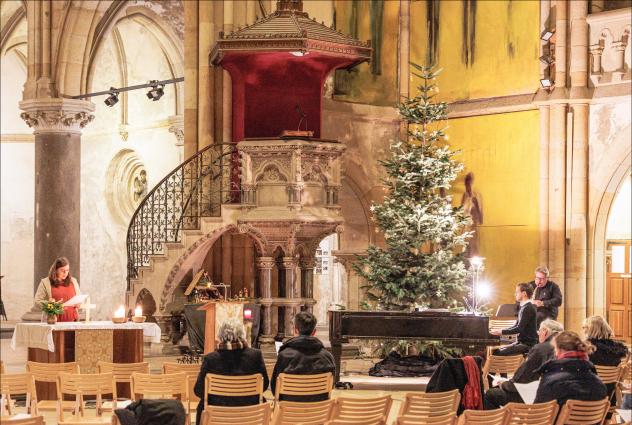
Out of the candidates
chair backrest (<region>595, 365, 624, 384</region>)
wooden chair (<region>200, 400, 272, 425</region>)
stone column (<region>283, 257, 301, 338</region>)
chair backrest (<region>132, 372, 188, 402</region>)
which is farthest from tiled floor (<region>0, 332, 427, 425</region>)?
wooden chair (<region>200, 400, 272, 425</region>)

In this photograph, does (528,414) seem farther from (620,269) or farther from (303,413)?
(620,269)

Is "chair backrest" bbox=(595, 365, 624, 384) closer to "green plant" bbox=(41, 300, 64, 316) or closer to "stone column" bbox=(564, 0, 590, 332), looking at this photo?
"green plant" bbox=(41, 300, 64, 316)

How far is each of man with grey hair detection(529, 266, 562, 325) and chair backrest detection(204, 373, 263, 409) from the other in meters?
5.93

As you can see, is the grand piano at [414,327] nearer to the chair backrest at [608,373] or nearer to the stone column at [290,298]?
the stone column at [290,298]

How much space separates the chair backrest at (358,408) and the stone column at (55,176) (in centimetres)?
1217

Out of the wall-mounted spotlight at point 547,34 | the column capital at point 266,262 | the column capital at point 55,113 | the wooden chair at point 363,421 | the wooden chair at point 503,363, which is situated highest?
the wall-mounted spotlight at point 547,34

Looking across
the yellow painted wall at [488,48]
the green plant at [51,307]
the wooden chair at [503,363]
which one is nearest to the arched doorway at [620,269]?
the yellow painted wall at [488,48]

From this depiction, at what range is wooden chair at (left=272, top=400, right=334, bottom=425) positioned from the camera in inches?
301

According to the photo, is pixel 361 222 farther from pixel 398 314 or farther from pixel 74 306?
pixel 74 306

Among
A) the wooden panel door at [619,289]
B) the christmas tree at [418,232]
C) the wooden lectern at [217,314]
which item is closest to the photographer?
the wooden lectern at [217,314]

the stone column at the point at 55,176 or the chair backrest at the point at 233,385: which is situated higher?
the stone column at the point at 55,176

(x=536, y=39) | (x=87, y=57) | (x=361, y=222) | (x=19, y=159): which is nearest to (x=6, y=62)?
(x=19, y=159)

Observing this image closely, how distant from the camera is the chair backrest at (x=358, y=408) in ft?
25.8

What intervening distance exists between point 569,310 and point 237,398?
9.29 metres
